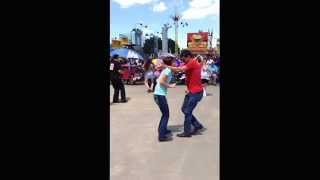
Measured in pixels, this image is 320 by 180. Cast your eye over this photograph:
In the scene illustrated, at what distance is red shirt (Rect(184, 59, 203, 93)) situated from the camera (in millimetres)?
10094

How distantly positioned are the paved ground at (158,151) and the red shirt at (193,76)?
0.86 metres

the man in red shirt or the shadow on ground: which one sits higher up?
the man in red shirt

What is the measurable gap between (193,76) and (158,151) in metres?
1.80

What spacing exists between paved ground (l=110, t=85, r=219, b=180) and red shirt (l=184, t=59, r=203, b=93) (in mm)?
857

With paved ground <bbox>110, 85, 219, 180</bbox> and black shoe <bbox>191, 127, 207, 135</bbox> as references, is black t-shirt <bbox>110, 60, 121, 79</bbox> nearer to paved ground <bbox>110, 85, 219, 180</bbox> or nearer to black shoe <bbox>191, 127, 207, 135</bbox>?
paved ground <bbox>110, 85, 219, 180</bbox>

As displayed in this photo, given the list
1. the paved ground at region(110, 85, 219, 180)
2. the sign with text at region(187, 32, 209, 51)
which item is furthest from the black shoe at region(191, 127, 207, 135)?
the sign with text at region(187, 32, 209, 51)

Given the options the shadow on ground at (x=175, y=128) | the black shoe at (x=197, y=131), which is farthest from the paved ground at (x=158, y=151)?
the black shoe at (x=197, y=131)

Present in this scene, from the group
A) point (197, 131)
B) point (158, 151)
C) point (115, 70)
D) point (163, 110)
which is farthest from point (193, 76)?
point (115, 70)

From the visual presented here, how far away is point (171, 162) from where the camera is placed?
8.02m

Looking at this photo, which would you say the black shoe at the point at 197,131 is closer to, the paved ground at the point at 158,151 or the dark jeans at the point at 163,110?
the paved ground at the point at 158,151

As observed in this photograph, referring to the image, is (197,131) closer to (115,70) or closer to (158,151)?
(158,151)

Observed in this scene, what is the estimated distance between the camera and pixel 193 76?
10172mm
